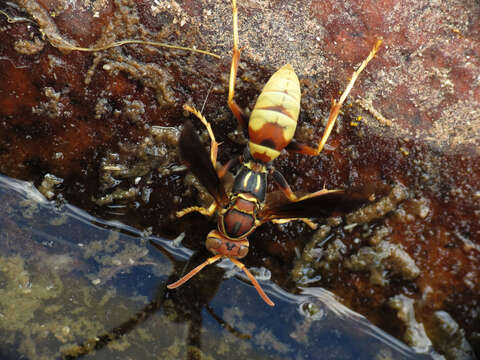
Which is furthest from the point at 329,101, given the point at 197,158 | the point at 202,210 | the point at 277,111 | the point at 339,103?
the point at 202,210

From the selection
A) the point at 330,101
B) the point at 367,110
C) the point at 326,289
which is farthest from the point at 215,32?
the point at 326,289

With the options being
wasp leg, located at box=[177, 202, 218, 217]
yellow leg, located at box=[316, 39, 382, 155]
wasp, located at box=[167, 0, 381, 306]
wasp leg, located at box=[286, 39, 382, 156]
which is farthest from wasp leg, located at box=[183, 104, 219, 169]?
yellow leg, located at box=[316, 39, 382, 155]

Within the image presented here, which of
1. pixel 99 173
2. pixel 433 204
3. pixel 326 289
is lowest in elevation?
pixel 326 289

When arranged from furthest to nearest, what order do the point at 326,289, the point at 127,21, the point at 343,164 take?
the point at 326,289 → the point at 343,164 → the point at 127,21

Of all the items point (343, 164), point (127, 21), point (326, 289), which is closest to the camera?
point (127, 21)

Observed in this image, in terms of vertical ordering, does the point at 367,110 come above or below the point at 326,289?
above

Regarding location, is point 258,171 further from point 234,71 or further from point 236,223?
point 234,71

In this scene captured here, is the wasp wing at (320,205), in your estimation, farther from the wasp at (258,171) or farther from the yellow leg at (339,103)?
the yellow leg at (339,103)

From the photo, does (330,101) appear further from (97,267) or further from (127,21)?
(97,267)

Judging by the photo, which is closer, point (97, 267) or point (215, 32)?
point (215, 32)
